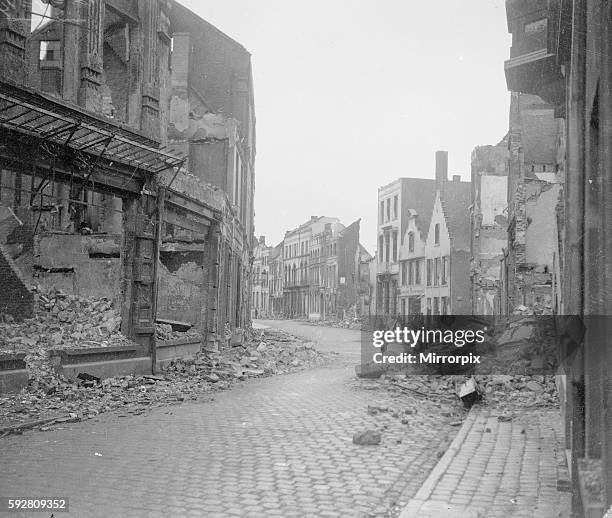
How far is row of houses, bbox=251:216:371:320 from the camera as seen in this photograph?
65.9 metres

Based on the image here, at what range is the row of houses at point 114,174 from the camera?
10742 mm

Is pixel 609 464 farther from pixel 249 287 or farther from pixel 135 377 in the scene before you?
pixel 249 287

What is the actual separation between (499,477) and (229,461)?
2369mm

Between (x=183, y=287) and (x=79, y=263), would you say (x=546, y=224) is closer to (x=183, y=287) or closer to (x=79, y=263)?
(x=183, y=287)

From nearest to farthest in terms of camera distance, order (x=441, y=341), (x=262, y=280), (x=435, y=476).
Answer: (x=435, y=476) → (x=441, y=341) → (x=262, y=280)

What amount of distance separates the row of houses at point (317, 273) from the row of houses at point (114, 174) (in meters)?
38.2

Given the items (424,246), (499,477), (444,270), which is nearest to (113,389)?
(499,477)

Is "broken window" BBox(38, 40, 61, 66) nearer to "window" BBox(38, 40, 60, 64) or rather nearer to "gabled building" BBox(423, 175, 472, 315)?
"window" BBox(38, 40, 60, 64)

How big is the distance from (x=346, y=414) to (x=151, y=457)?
3.51m

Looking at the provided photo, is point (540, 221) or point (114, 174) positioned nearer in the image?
point (114, 174)

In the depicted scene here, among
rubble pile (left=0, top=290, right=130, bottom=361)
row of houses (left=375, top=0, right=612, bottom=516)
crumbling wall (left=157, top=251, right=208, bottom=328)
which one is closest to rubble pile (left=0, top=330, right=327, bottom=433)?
rubble pile (left=0, top=290, right=130, bottom=361)

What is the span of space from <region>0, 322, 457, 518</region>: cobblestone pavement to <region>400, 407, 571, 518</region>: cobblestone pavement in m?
0.28

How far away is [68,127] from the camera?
34.6 ft

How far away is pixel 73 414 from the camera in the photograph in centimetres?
858
